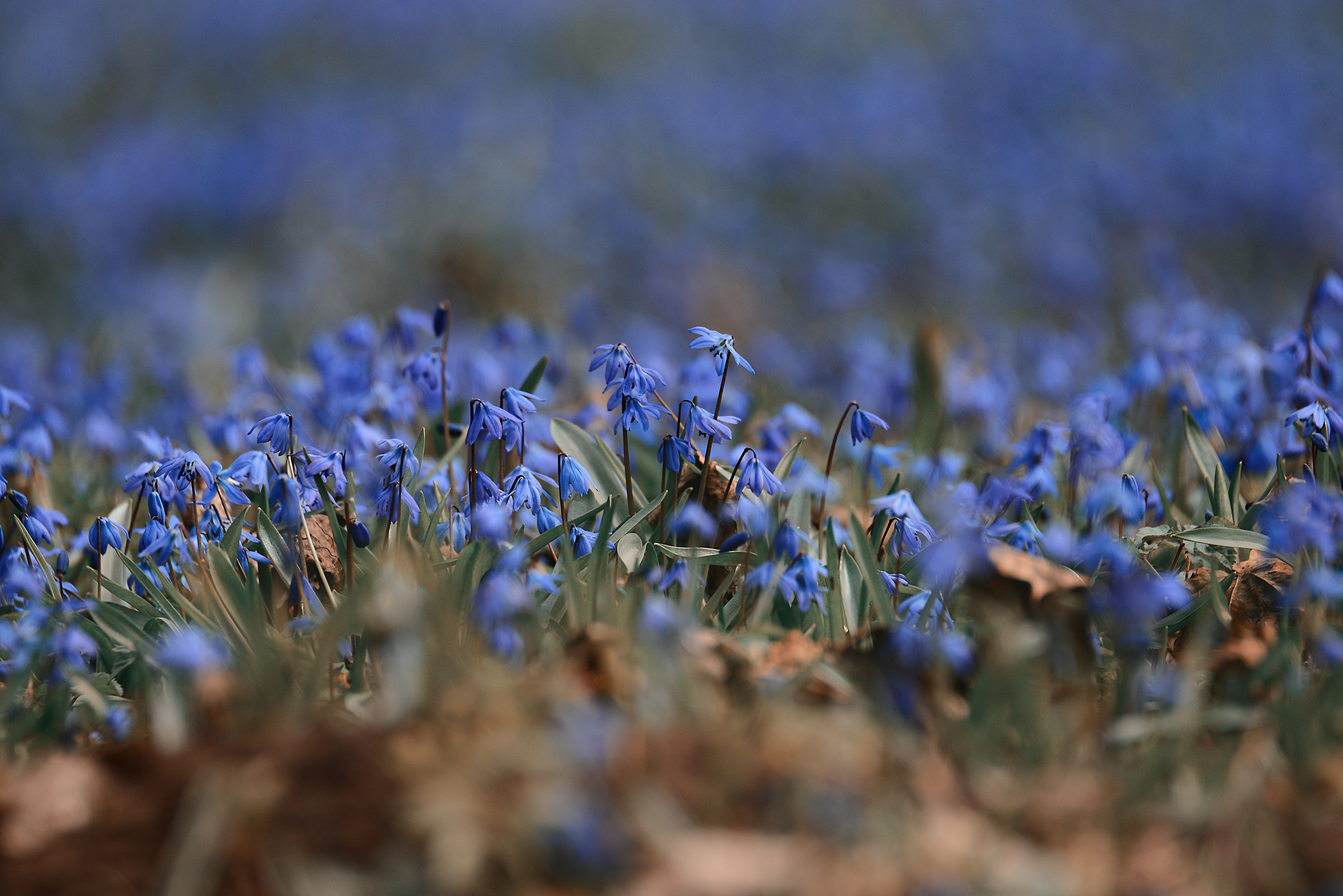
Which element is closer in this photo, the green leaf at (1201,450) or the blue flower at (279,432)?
the blue flower at (279,432)

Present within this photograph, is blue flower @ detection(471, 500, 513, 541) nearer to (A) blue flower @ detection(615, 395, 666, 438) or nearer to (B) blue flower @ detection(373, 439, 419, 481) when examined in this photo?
(B) blue flower @ detection(373, 439, 419, 481)

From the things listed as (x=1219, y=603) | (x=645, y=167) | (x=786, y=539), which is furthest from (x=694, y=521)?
(x=645, y=167)

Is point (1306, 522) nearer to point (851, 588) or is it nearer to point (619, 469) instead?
point (851, 588)

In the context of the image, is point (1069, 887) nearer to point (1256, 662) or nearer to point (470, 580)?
point (1256, 662)

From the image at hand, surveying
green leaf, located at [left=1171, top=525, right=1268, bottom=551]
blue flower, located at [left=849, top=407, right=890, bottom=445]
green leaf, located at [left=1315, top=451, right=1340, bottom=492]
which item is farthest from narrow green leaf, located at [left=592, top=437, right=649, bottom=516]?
green leaf, located at [left=1315, top=451, right=1340, bottom=492]

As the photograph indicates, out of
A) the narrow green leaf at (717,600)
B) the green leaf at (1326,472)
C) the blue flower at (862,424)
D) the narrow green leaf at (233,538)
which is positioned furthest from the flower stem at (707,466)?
the green leaf at (1326,472)

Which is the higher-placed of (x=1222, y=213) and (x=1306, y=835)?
(x=1222, y=213)

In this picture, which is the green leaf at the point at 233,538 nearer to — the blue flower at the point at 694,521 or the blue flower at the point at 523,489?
the blue flower at the point at 523,489

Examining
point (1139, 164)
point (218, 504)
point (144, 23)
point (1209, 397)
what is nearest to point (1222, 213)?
point (1139, 164)
